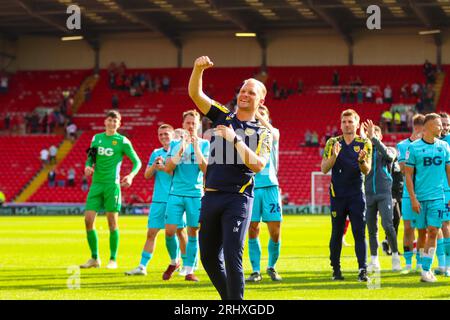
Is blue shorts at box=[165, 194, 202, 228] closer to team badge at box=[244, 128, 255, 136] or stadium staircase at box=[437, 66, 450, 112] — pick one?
team badge at box=[244, 128, 255, 136]

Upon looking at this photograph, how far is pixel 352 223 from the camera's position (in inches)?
477

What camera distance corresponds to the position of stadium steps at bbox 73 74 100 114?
2121 inches

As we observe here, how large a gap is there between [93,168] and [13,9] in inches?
1423

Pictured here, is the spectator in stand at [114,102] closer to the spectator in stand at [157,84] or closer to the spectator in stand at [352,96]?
the spectator in stand at [157,84]

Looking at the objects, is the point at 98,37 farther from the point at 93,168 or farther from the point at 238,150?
the point at 238,150

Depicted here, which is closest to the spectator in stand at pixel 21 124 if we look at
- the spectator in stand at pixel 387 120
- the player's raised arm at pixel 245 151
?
the spectator in stand at pixel 387 120

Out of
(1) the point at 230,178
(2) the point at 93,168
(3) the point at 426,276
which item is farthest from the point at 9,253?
(1) the point at 230,178

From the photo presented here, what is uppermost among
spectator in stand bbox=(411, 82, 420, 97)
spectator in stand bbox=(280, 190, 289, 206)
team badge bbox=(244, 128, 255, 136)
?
spectator in stand bbox=(411, 82, 420, 97)

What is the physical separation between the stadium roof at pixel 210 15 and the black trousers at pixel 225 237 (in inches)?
1440

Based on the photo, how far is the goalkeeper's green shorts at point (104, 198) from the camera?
47.2 feet

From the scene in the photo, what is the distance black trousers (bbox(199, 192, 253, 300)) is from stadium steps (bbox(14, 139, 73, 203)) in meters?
39.7

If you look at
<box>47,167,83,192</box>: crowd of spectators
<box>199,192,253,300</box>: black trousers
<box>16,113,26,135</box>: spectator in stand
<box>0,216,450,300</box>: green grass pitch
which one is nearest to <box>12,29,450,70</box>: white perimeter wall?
<box>16,113,26,135</box>: spectator in stand

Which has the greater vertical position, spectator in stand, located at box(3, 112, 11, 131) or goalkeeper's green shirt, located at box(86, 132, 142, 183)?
spectator in stand, located at box(3, 112, 11, 131)

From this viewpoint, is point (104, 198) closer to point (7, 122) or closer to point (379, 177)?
point (379, 177)
